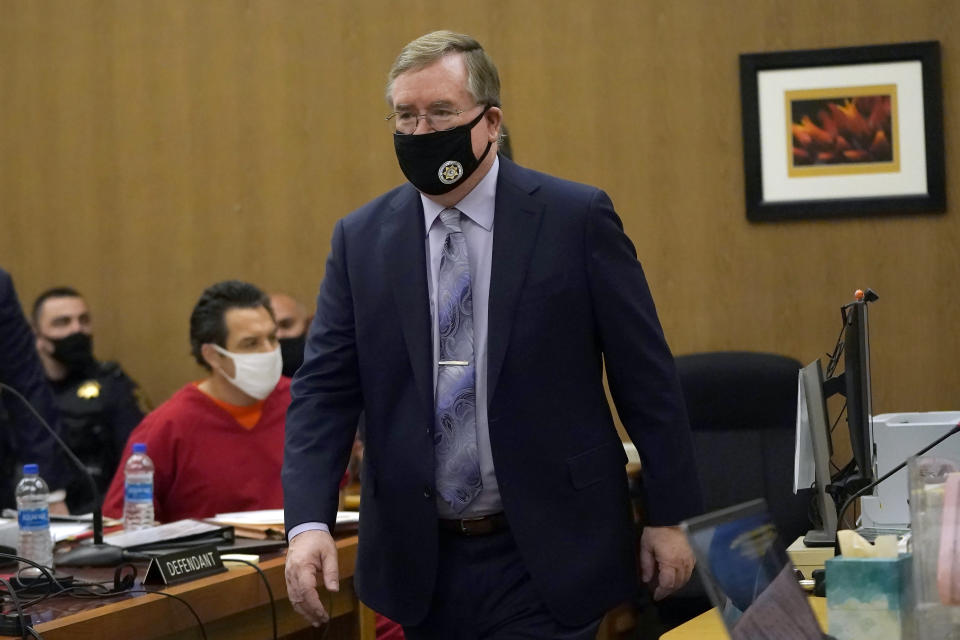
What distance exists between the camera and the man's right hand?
6.79 ft

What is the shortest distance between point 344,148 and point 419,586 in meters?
3.20

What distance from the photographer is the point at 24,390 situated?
3.83 metres

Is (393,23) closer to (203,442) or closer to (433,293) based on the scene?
(203,442)

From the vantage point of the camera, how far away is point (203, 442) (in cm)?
380

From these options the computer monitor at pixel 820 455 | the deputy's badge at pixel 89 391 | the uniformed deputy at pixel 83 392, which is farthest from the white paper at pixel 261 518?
the deputy's badge at pixel 89 391

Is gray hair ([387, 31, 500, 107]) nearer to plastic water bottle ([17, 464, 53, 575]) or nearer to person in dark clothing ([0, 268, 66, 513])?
plastic water bottle ([17, 464, 53, 575])

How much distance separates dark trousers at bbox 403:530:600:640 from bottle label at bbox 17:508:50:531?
112cm

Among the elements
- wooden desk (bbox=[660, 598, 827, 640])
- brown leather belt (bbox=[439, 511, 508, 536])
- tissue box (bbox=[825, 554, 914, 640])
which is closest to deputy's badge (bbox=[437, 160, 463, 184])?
brown leather belt (bbox=[439, 511, 508, 536])

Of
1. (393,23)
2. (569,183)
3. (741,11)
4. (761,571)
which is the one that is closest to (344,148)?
(393,23)

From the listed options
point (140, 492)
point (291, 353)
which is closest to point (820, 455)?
point (140, 492)

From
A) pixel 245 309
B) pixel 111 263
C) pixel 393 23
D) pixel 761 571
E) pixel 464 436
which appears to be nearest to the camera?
pixel 761 571

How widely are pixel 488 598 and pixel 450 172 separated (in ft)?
2.32

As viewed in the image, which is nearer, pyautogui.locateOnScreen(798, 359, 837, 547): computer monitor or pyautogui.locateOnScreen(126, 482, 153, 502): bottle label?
pyautogui.locateOnScreen(798, 359, 837, 547): computer monitor

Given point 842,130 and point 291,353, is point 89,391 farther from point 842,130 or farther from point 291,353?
point 842,130
